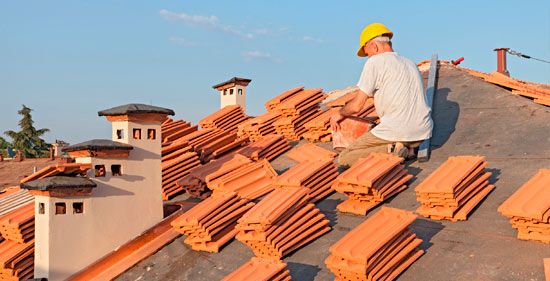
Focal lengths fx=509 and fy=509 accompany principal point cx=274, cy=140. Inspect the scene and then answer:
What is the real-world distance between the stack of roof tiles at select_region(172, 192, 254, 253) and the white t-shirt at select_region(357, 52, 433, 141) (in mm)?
2760

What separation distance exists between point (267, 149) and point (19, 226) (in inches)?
209

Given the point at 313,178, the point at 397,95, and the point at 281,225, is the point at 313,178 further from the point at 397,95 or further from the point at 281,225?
the point at 397,95

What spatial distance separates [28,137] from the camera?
57.0 m

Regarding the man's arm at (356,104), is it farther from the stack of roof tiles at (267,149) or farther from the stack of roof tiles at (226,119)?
the stack of roof tiles at (226,119)

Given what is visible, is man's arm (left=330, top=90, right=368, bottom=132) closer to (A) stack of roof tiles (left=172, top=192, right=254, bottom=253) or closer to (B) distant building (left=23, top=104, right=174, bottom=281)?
(A) stack of roof tiles (left=172, top=192, right=254, bottom=253)

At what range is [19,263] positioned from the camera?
27.3ft

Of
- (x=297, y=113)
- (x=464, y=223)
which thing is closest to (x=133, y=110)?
(x=464, y=223)

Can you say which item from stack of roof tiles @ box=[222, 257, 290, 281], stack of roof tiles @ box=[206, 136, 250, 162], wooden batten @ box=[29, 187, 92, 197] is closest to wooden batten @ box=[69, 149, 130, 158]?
wooden batten @ box=[29, 187, 92, 197]

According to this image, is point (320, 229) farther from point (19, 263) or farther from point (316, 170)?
point (19, 263)

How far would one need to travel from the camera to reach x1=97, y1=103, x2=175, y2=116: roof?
8.22m

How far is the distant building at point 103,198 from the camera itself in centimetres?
724

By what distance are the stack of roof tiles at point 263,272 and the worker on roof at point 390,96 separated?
363cm

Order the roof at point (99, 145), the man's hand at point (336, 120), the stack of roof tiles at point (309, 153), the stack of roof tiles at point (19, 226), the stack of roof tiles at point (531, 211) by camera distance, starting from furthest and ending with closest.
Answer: the stack of roof tiles at point (309, 153) < the man's hand at point (336, 120) < the stack of roof tiles at point (19, 226) < the roof at point (99, 145) < the stack of roof tiles at point (531, 211)

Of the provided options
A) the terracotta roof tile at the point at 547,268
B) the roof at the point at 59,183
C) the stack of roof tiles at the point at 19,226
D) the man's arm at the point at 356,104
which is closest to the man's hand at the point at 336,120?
the man's arm at the point at 356,104
